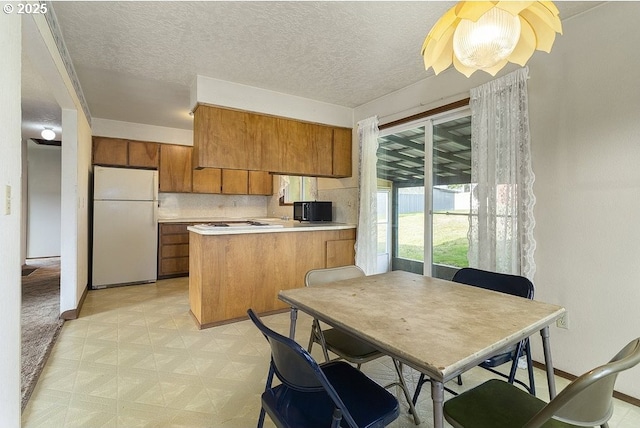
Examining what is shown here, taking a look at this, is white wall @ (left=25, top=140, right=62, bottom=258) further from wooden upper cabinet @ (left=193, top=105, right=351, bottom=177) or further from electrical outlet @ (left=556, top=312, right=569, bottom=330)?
electrical outlet @ (left=556, top=312, right=569, bottom=330)

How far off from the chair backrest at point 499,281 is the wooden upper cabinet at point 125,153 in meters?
4.60

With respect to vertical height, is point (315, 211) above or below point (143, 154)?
below

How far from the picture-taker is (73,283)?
3.05 m

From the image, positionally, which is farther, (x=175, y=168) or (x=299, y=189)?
(x=299, y=189)

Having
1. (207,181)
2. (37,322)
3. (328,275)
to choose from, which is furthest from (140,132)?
(328,275)

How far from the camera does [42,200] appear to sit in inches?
240

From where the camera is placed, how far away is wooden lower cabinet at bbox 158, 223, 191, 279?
15.1 feet

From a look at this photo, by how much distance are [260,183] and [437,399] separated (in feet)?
17.0

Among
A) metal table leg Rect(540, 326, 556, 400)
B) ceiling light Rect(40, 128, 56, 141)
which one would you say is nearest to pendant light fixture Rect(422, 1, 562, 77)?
metal table leg Rect(540, 326, 556, 400)

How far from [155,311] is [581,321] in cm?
375

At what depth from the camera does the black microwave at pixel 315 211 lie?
4020 millimetres

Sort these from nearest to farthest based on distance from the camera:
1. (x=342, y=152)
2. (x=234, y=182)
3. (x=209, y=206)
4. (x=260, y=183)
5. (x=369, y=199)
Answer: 1. (x=369, y=199)
2. (x=342, y=152)
3. (x=234, y=182)
4. (x=209, y=206)
5. (x=260, y=183)
